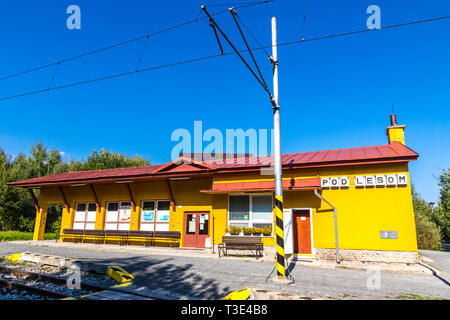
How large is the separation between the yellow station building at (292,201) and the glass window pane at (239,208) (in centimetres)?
5

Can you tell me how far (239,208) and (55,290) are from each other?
8506mm

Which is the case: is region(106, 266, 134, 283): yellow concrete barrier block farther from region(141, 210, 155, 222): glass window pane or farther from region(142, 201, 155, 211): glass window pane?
region(142, 201, 155, 211): glass window pane

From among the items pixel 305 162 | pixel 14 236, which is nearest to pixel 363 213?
pixel 305 162

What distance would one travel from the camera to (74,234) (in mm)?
17828

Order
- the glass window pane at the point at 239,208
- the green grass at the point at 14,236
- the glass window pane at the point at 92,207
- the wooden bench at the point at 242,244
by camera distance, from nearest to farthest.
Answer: the wooden bench at the point at 242,244 → the glass window pane at the point at 239,208 → the glass window pane at the point at 92,207 → the green grass at the point at 14,236

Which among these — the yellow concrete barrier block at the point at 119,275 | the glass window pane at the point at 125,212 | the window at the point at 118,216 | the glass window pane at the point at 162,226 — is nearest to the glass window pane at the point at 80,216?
the window at the point at 118,216

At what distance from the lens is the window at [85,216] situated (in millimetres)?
18469

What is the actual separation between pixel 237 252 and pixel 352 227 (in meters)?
5.05

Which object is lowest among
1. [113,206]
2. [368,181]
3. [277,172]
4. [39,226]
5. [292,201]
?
[39,226]

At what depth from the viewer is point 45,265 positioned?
409 inches

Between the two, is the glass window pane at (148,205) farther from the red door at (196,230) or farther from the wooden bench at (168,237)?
the red door at (196,230)

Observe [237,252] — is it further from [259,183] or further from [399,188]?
[399,188]

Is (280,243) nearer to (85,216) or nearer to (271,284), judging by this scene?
(271,284)

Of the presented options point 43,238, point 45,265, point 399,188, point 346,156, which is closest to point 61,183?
point 43,238
